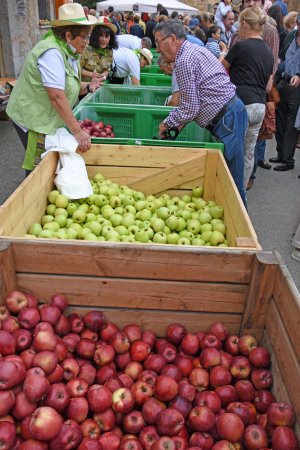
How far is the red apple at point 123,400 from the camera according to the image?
6.09 feet

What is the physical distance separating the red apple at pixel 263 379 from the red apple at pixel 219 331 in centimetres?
28

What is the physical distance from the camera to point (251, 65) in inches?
185

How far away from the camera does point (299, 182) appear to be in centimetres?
651

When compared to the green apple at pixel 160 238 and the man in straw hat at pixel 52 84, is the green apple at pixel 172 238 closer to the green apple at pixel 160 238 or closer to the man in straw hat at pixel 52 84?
the green apple at pixel 160 238

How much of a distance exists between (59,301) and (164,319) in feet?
1.93

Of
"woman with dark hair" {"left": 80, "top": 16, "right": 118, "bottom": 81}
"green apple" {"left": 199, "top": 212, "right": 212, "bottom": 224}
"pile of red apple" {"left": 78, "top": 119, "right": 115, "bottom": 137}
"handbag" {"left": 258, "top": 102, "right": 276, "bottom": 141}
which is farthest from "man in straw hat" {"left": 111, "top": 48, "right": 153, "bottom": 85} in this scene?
"green apple" {"left": 199, "top": 212, "right": 212, "bottom": 224}

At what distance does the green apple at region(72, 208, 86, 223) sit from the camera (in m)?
3.30

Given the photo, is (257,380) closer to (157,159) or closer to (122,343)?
(122,343)

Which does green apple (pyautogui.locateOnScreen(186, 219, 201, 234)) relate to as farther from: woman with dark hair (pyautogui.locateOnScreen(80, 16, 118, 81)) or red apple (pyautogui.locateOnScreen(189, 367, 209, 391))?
woman with dark hair (pyautogui.locateOnScreen(80, 16, 118, 81))

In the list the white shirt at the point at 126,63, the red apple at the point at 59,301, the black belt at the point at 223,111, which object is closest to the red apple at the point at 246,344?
the red apple at the point at 59,301

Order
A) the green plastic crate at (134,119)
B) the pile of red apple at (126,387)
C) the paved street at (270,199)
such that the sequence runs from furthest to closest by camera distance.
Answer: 1. the paved street at (270,199)
2. the green plastic crate at (134,119)
3. the pile of red apple at (126,387)

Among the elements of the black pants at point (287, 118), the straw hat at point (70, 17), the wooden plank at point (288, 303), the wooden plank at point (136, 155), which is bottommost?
the black pants at point (287, 118)

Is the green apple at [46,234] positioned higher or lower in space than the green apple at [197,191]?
higher

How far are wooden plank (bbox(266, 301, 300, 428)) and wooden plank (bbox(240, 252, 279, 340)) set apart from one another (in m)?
0.04
